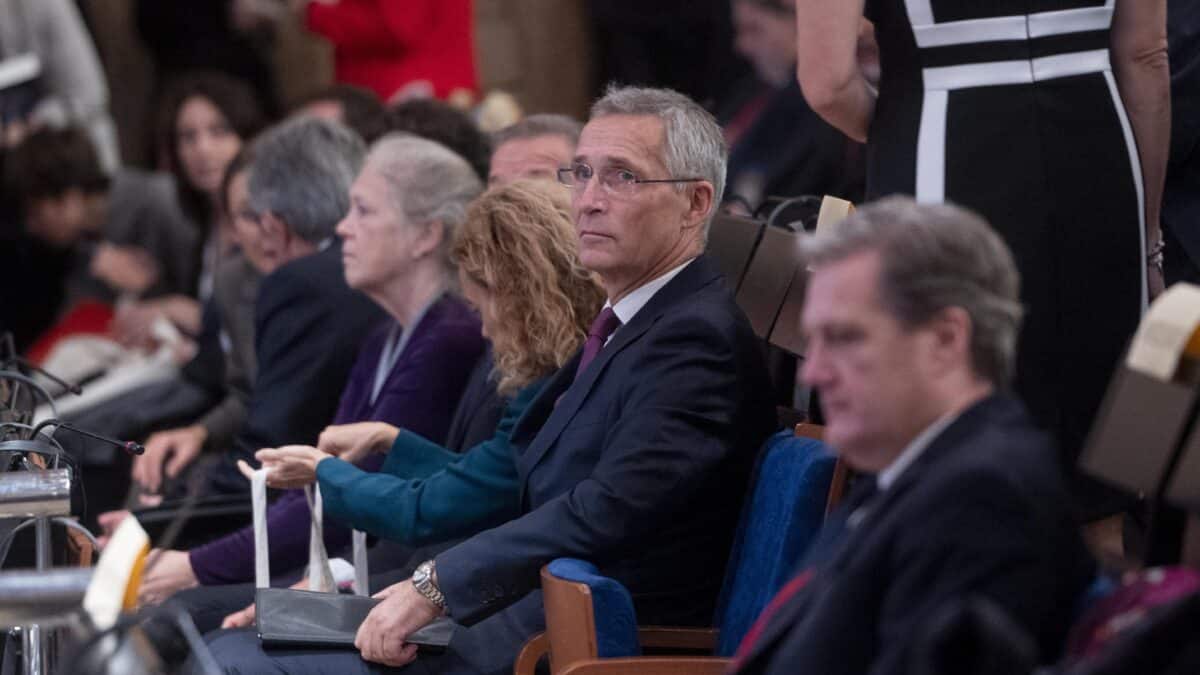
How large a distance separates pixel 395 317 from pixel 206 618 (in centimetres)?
73

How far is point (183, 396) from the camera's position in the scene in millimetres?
5242

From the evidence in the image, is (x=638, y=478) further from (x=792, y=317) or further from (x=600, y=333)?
(x=792, y=317)

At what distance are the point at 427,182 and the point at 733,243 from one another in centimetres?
77

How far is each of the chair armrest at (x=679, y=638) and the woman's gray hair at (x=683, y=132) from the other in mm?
669

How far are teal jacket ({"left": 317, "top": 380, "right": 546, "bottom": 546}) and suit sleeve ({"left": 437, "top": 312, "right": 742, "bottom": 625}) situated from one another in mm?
296

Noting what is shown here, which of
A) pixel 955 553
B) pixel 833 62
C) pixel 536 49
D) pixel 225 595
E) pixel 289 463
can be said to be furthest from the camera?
pixel 536 49

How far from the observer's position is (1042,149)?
2.76 m

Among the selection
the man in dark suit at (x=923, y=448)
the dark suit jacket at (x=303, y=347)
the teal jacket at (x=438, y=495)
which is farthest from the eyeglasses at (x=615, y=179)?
the dark suit jacket at (x=303, y=347)

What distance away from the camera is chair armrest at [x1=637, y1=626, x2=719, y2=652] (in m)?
2.93

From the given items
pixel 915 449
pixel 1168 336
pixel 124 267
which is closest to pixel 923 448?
pixel 915 449

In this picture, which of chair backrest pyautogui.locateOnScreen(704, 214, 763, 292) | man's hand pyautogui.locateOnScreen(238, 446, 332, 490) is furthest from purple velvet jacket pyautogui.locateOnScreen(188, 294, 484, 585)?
chair backrest pyautogui.locateOnScreen(704, 214, 763, 292)

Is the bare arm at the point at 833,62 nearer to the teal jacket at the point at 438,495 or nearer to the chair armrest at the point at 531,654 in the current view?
the teal jacket at the point at 438,495

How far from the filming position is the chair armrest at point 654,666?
2691 millimetres

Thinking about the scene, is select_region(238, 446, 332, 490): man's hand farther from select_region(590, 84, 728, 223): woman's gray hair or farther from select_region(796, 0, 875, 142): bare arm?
select_region(796, 0, 875, 142): bare arm
